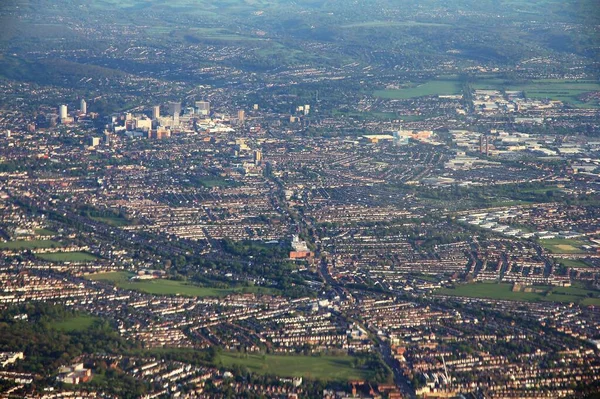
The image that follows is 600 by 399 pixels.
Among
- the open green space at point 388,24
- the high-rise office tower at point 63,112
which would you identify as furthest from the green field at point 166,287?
the open green space at point 388,24

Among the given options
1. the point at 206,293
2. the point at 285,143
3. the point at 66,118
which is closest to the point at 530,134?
the point at 285,143

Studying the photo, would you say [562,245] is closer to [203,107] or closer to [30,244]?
[30,244]

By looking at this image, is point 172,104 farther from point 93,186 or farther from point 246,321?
point 246,321

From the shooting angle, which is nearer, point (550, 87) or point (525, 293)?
point (525, 293)

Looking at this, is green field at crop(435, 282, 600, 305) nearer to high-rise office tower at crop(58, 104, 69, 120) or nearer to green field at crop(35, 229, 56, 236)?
green field at crop(35, 229, 56, 236)

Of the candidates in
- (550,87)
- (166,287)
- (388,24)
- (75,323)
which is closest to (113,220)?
(166,287)

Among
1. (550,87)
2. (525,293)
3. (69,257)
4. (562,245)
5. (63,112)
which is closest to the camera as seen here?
(525,293)
